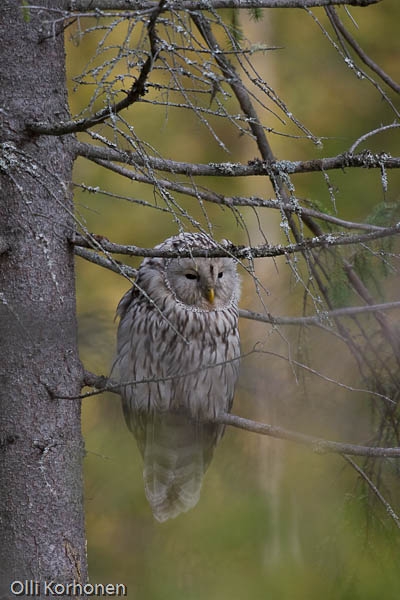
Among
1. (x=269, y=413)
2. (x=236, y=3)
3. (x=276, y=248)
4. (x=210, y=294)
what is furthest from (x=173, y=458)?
(x=236, y=3)

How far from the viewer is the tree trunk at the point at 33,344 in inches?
81.4

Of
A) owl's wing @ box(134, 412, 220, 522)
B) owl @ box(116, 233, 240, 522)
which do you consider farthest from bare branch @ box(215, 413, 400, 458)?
owl's wing @ box(134, 412, 220, 522)

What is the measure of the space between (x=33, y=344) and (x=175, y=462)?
118 cm

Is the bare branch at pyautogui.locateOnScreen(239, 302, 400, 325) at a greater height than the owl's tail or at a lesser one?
greater

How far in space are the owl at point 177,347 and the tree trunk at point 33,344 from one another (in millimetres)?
716

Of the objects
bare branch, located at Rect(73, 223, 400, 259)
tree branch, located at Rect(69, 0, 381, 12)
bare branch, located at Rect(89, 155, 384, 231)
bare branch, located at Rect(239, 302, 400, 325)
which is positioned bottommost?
bare branch, located at Rect(239, 302, 400, 325)

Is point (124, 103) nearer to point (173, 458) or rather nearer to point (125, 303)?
point (125, 303)

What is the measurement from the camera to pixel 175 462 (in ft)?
10.2

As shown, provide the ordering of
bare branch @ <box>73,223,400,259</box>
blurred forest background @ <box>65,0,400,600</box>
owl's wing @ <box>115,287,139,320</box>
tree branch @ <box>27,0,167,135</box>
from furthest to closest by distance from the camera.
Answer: owl's wing @ <box>115,287,139,320</box> → blurred forest background @ <box>65,0,400,600</box> → bare branch @ <box>73,223,400,259</box> → tree branch @ <box>27,0,167,135</box>

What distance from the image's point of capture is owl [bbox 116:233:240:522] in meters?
2.85

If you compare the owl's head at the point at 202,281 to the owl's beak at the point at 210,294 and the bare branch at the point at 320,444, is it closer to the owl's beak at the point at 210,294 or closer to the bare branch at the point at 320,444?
the owl's beak at the point at 210,294

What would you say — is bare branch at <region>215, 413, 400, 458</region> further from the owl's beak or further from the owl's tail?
the owl's tail

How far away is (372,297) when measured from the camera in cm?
236

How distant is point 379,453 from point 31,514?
2.57 feet
